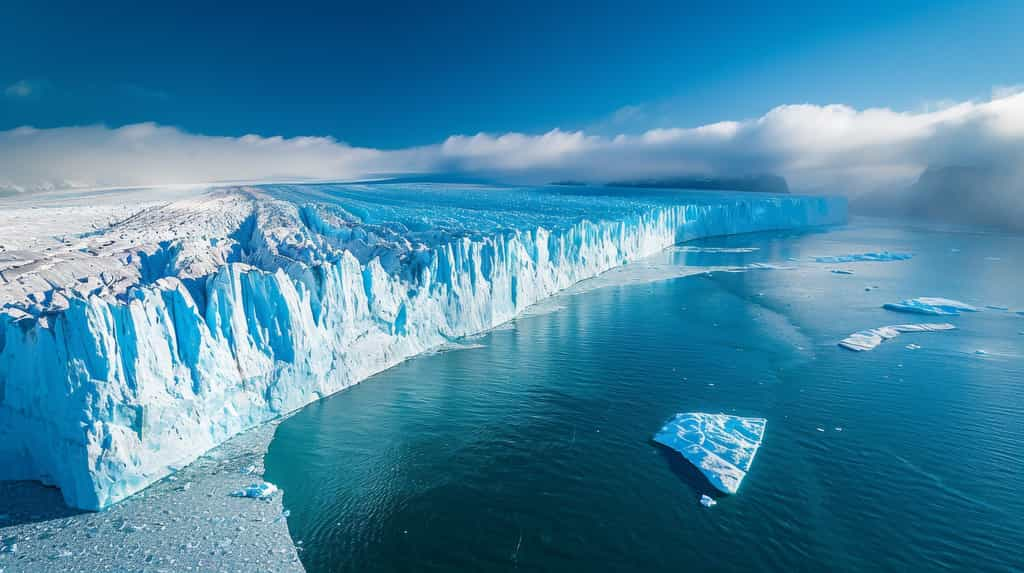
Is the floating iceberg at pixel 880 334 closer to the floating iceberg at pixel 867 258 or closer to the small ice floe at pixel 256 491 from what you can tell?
the floating iceberg at pixel 867 258

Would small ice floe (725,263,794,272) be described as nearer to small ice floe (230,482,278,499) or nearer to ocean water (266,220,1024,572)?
ocean water (266,220,1024,572)

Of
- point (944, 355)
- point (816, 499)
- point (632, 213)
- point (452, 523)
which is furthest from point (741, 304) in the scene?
point (452, 523)

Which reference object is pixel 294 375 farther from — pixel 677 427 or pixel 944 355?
pixel 944 355

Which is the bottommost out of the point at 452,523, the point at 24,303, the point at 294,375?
the point at 452,523

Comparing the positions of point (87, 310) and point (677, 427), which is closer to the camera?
point (87, 310)

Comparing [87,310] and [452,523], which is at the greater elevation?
[87,310]

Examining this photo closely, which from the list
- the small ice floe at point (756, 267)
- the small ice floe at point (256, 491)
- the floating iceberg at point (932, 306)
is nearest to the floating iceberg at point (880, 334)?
the floating iceberg at point (932, 306)
